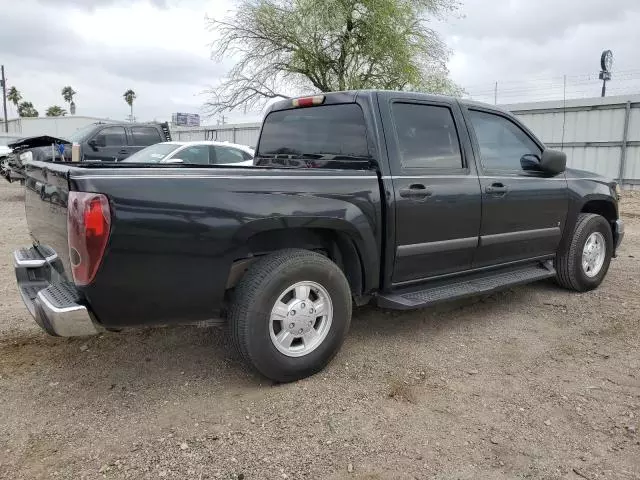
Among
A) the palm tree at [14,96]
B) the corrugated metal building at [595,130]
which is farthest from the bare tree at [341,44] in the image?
the palm tree at [14,96]

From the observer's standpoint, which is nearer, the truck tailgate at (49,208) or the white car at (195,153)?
the truck tailgate at (49,208)

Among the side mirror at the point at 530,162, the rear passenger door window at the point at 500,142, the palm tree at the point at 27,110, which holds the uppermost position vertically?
the palm tree at the point at 27,110

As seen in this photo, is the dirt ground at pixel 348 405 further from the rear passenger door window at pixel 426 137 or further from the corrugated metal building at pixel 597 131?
the corrugated metal building at pixel 597 131

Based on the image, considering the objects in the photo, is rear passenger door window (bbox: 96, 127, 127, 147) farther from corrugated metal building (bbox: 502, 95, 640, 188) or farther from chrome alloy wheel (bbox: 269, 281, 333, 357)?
corrugated metal building (bbox: 502, 95, 640, 188)

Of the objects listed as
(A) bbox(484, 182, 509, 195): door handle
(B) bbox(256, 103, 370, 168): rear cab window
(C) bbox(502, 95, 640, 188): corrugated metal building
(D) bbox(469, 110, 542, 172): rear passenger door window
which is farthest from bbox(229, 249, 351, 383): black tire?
(C) bbox(502, 95, 640, 188): corrugated metal building

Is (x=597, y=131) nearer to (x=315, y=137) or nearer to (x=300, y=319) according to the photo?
(x=315, y=137)

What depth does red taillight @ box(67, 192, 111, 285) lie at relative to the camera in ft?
8.69

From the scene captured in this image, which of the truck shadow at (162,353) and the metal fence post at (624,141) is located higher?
the metal fence post at (624,141)

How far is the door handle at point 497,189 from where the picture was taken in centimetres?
434

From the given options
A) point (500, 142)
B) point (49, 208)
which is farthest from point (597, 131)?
point (49, 208)

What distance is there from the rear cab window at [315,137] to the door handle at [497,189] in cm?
116

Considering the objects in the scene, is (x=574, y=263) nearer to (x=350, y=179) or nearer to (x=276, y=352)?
(x=350, y=179)

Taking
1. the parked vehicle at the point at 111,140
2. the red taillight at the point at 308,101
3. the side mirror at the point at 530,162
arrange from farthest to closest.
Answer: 1. the parked vehicle at the point at 111,140
2. the side mirror at the point at 530,162
3. the red taillight at the point at 308,101

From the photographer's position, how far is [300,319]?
11.0 feet
